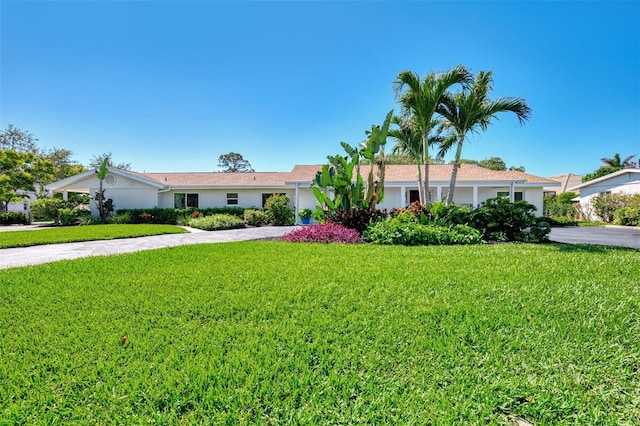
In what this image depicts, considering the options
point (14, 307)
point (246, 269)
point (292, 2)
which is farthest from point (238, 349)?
point (292, 2)

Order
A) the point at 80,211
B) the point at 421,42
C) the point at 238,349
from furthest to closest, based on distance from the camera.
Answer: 1. the point at 80,211
2. the point at 421,42
3. the point at 238,349

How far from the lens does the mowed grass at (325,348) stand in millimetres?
2176

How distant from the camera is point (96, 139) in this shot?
25312 mm

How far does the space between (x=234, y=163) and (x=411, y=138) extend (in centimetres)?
4993

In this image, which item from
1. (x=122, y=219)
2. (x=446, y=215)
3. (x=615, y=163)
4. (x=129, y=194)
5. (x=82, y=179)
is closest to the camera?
(x=446, y=215)

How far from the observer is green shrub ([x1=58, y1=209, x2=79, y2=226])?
1936 cm

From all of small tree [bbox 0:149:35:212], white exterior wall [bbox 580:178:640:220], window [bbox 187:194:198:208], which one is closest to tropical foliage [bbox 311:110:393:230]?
window [bbox 187:194:198:208]

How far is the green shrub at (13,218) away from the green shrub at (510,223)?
31.6 m

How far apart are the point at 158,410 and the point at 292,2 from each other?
39.5 ft

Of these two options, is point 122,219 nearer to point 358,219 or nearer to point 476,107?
point 358,219

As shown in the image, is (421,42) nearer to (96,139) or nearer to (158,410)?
(158,410)

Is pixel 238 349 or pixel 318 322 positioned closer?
pixel 238 349

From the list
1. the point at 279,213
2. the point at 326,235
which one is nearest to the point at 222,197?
the point at 279,213

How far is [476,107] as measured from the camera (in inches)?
467
